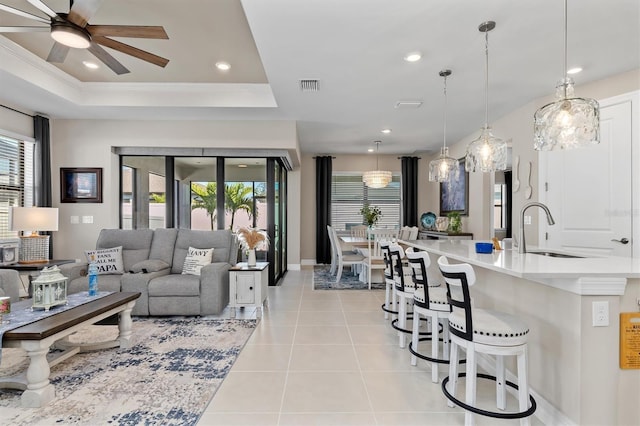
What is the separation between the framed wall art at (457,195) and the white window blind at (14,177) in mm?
7058

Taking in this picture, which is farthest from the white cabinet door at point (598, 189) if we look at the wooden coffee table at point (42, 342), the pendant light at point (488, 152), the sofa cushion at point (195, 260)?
the wooden coffee table at point (42, 342)

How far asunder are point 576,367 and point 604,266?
58 cm

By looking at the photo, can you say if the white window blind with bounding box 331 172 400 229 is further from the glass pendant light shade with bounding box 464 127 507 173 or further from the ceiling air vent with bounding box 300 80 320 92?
the glass pendant light shade with bounding box 464 127 507 173

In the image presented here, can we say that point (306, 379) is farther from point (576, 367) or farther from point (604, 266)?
point (604, 266)

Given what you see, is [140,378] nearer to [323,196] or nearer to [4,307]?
[4,307]

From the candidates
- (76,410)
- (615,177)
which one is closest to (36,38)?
(76,410)

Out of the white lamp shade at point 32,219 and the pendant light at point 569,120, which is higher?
the pendant light at point 569,120

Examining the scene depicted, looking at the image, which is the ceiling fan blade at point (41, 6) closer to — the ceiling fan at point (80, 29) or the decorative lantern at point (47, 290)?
the ceiling fan at point (80, 29)

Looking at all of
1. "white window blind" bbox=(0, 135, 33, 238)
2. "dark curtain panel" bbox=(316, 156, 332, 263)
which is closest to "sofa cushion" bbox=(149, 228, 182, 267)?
"white window blind" bbox=(0, 135, 33, 238)

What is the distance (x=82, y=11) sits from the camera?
2.39 m

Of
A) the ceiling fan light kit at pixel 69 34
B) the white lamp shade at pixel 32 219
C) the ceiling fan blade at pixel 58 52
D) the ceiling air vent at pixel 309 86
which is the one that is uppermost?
the ceiling air vent at pixel 309 86

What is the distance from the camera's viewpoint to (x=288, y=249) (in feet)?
24.8

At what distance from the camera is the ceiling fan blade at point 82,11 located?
229 cm

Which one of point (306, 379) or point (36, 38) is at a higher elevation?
point (36, 38)
